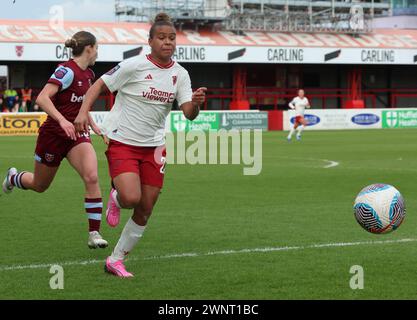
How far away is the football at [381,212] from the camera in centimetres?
848

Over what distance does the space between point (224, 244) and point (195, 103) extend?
7.14ft

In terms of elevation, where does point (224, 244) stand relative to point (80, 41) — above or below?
below

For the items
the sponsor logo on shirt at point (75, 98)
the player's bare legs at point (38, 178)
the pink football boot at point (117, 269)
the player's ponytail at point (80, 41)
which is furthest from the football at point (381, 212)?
the player's bare legs at point (38, 178)

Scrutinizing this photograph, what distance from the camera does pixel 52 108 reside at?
9.13 metres

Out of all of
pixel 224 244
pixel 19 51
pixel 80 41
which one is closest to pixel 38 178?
pixel 80 41

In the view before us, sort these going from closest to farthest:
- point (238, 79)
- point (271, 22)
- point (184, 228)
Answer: point (184, 228), point (238, 79), point (271, 22)

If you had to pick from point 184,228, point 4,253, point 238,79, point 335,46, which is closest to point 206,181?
point 184,228

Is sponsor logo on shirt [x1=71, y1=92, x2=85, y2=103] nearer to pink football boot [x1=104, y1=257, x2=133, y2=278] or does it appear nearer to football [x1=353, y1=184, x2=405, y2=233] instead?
pink football boot [x1=104, y1=257, x2=133, y2=278]

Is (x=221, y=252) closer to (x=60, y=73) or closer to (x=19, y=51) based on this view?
(x=60, y=73)

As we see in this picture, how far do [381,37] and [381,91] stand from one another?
384cm

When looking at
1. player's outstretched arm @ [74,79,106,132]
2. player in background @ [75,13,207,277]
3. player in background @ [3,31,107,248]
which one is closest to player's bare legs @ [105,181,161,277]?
player in background @ [75,13,207,277]

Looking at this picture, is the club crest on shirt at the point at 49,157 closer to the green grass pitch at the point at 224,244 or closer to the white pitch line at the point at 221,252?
the green grass pitch at the point at 224,244

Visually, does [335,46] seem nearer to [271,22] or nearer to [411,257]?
[271,22]

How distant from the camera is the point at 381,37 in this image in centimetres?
6431
